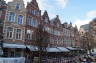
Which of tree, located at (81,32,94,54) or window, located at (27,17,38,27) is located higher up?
window, located at (27,17,38,27)

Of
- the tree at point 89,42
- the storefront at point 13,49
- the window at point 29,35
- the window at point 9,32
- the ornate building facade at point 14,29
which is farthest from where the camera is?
the tree at point 89,42

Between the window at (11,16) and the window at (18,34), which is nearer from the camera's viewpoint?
the window at (11,16)

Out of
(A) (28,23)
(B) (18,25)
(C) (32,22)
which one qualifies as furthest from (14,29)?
(C) (32,22)

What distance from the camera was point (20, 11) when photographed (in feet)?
78.0

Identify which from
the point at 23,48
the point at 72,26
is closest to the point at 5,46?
the point at 23,48

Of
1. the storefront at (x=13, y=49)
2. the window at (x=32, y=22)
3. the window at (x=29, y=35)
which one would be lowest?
the storefront at (x=13, y=49)

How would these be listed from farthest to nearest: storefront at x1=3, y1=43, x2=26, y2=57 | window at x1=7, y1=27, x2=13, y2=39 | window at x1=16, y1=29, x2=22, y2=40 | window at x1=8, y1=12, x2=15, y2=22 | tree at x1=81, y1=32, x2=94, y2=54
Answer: tree at x1=81, y1=32, x2=94, y2=54 → window at x1=16, y1=29, x2=22, y2=40 → window at x1=8, y1=12, x2=15, y2=22 → window at x1=7, y1=27, x2=13, y2=39 → storefront at x1=3, y1=43, x2=26, y2=57

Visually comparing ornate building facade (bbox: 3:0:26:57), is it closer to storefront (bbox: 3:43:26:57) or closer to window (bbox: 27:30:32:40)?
storefront (bbox: 3:43:26:57)

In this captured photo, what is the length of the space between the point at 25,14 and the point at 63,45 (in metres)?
15.9

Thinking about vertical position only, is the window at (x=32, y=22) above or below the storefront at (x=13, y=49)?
above

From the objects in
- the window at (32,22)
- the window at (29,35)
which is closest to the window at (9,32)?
the window at (29,35)

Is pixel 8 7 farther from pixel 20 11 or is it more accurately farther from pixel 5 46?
pixel 5 46

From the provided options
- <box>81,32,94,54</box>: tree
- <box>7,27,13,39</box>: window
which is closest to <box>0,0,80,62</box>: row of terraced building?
<box>7,27,13,39</box>: window

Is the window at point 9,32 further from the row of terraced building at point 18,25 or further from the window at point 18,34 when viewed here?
the window at point 18,34
